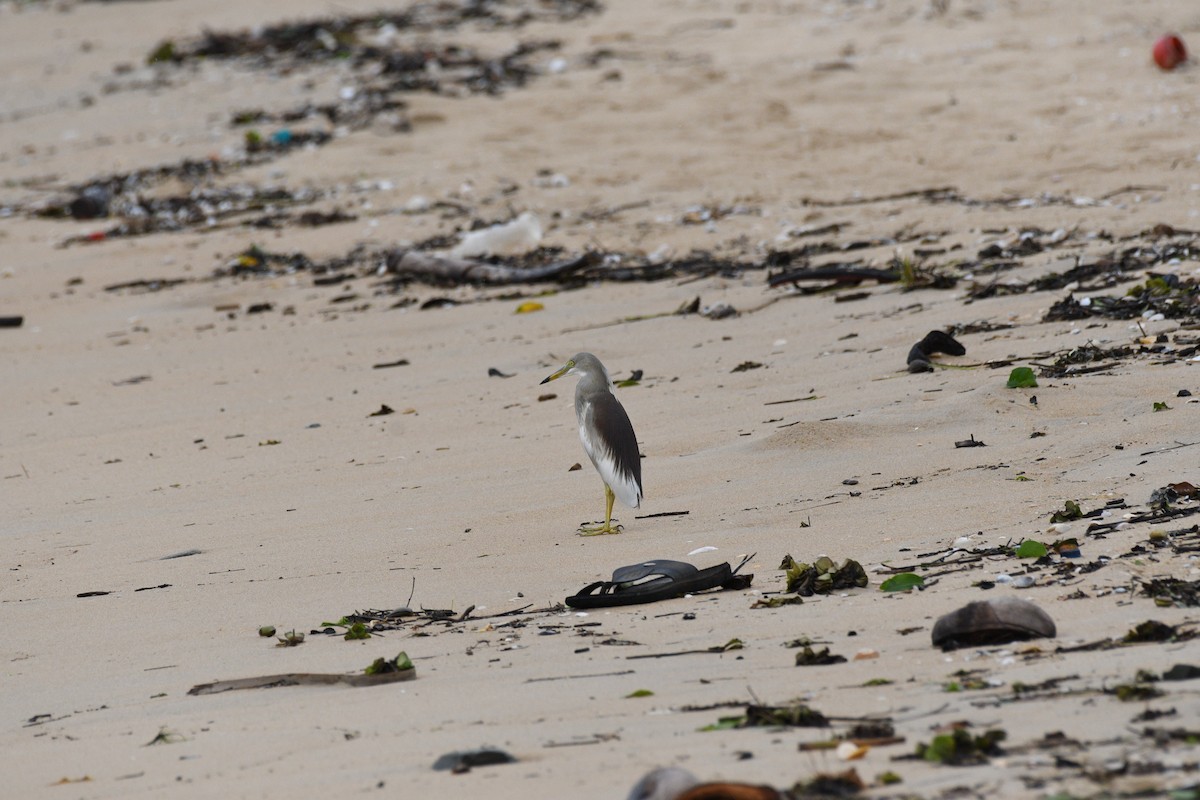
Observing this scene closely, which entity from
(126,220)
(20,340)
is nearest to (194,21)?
(126,220)

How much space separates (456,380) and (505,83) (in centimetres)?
667

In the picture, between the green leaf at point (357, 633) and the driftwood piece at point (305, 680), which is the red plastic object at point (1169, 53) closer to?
the green leaf at point (357, 633)

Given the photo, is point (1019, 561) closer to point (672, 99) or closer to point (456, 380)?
point (456, 380)

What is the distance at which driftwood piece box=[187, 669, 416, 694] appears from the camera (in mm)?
3285

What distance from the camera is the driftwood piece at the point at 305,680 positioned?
10.8 ft

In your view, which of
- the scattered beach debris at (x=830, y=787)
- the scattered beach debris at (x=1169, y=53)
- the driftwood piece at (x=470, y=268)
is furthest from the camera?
the scattered beach debris at (x=1169, y=53)

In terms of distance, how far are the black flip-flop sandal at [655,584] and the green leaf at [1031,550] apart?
740mm

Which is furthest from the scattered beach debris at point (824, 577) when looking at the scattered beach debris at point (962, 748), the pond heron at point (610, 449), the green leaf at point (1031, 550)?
the scattered beach debris at point (962, 748)

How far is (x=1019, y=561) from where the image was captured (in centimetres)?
372

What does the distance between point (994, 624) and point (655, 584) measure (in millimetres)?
1117

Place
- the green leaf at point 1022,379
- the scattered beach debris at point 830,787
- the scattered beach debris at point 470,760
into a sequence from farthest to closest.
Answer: the green leaf at point 1022,379, the scattered beach debris at point 470,760, the scattered beach debris at point 830,787

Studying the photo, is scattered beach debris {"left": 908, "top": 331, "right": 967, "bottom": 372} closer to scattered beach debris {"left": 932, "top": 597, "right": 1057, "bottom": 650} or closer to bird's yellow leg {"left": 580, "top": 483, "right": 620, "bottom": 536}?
bird's yellow leg {"left": 580, "top": 483, "right": 620, "bottom": 536}

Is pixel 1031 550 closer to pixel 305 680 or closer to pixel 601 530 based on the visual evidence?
pixel 601 530

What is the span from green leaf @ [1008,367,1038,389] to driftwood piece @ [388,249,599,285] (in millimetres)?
3806
